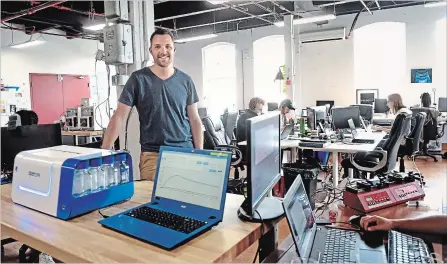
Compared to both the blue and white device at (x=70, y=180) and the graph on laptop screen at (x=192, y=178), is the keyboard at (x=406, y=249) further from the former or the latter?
the blue and white device at (x=70, y=180)

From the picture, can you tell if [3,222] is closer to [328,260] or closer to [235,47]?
[328,260]

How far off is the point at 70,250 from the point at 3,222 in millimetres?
436

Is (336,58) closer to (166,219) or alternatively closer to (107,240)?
(166,219)

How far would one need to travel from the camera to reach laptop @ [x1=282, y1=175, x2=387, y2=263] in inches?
44.8

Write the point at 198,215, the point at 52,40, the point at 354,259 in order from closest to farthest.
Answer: the point at 354,259
the point at 198,215
the point at 52,40

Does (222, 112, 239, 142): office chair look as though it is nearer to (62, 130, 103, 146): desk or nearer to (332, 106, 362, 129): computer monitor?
(332, 106, 362, 129): computer monitor

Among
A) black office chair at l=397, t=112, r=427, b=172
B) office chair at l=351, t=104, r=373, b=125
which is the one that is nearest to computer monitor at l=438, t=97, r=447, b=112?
office chair at l=351, t=104, r=373, b=125

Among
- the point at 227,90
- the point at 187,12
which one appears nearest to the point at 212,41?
the point at 227,90

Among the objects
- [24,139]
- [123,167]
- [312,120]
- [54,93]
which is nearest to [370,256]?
[123,167]

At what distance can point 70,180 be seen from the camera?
4.40 feet

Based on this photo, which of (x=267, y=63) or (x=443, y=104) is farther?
(x=267, y=63)

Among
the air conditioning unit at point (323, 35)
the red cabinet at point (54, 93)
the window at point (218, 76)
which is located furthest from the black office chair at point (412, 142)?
the red cabinet at point (54, 93)

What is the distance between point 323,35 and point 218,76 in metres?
3.61

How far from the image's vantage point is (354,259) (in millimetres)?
1159
